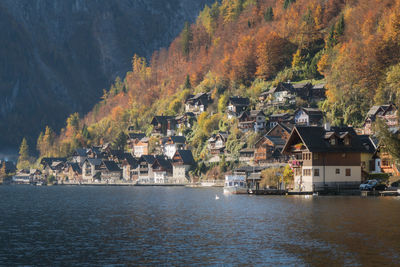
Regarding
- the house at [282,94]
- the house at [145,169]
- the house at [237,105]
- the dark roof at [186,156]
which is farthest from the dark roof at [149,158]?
the house at [282,94]

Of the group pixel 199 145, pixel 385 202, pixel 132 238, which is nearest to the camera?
pixel 132 238

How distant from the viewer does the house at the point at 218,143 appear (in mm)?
162750

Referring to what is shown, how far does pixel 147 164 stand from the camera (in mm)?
190875

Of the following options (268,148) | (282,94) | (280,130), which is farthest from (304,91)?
(268,148)

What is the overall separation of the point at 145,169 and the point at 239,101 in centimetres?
3887

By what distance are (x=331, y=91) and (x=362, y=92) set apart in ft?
29.1

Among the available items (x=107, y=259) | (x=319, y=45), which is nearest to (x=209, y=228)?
(x=107, y=259)

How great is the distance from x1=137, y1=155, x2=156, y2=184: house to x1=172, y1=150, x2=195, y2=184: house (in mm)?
15530

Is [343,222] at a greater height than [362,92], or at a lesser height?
lesser

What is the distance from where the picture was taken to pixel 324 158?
9106 centimetres

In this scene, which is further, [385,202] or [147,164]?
[147,164]

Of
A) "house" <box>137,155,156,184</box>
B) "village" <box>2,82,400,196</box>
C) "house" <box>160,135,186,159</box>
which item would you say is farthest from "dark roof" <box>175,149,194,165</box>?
"house" <box>137,155,156,184</box>

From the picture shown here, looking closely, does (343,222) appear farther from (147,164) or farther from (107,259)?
(147,164)

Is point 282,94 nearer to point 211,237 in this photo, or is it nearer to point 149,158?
point 149,158
